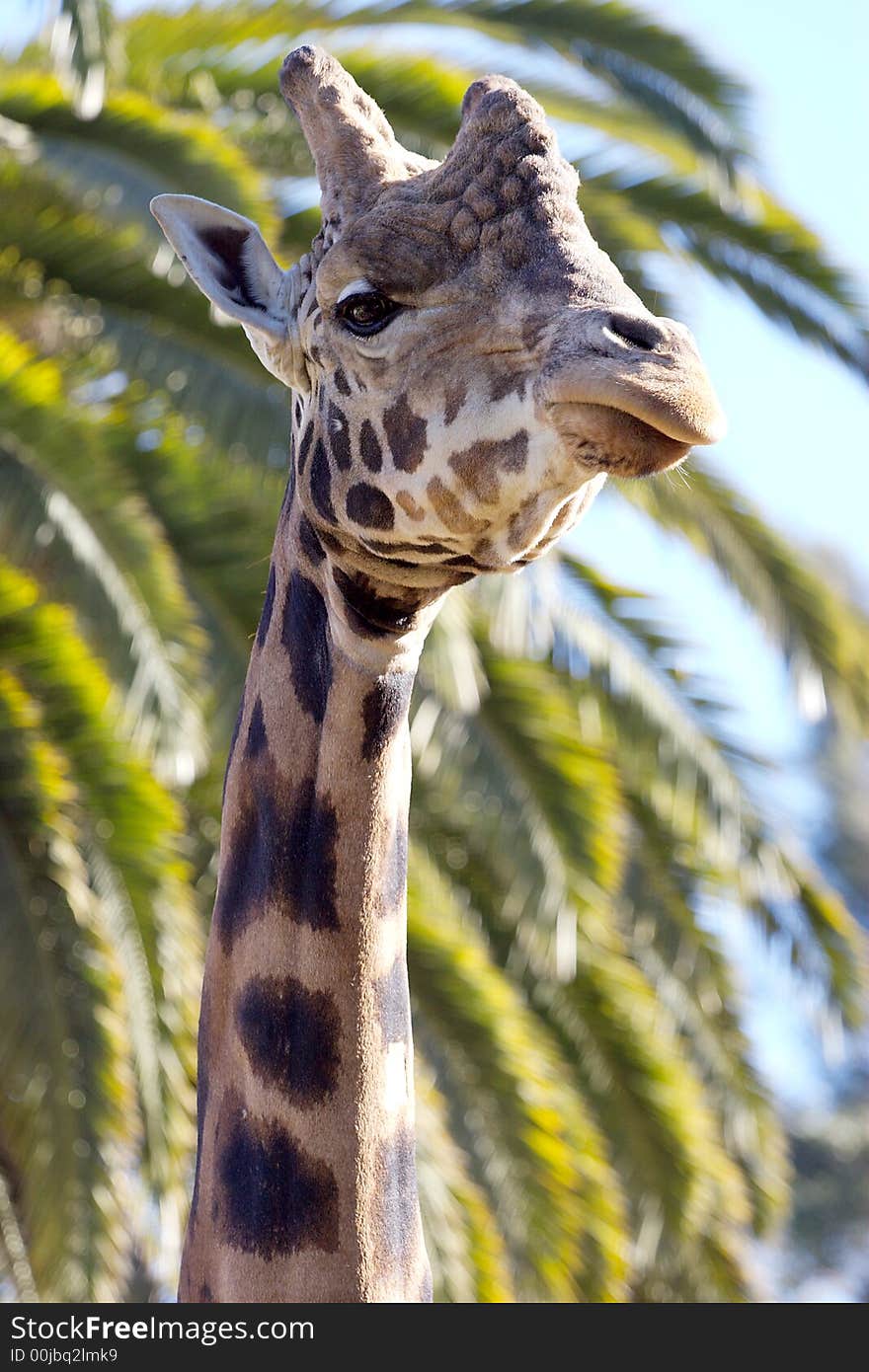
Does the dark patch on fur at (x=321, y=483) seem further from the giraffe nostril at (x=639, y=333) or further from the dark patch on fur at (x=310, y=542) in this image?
the giraffe nostril at (x=639, y=333)

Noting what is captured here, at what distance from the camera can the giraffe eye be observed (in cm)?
321

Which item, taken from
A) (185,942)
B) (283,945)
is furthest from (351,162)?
(185,942)

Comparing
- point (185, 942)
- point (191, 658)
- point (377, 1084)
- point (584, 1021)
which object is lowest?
point (584, 1021)

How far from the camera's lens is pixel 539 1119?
8.86 m

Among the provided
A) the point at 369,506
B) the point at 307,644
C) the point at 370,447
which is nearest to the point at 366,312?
the point at 370,447

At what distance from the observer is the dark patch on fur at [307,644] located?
345 centimetres

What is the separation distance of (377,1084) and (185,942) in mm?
4556

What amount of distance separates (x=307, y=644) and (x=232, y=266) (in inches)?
33.2

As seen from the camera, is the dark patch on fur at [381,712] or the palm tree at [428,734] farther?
the palm tree at [428,734]

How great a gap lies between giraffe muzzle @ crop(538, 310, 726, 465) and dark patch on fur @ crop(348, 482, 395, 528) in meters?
0.47

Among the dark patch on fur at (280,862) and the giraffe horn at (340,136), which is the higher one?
the giraffe horn at (340,136)

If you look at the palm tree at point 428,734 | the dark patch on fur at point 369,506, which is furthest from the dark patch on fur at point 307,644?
the palm tree at point 428,734

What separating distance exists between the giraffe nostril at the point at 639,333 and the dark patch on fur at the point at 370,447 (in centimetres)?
59

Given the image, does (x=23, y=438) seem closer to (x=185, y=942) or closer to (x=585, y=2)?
(x=185, y=942)
